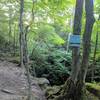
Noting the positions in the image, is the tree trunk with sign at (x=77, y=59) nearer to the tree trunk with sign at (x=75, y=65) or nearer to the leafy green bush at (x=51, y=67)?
the tree trunk with sign at (x=75, y=65)

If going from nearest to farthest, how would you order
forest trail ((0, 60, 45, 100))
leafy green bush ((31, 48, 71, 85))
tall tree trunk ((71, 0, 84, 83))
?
1. tall tree trunk ((71, 0, 84, 83))
2. forest trail ((0, 60, 45, 100))
3. leafy green bush ((31, 48, 71, 85))

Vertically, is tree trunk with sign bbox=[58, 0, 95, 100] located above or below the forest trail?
above

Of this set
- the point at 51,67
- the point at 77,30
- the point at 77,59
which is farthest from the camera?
the point at 51,67

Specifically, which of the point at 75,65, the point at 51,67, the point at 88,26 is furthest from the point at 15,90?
the point at 51,67

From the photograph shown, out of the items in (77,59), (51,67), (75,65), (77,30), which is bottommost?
(51,67)

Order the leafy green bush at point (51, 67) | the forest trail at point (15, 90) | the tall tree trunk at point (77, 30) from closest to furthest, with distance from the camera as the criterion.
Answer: the tall tree trunk at point (77, 30)
the forest trail at point (15, 90)
the leafy green bush at point (51, 67)

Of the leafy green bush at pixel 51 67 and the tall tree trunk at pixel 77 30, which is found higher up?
the tall tree trunk at pixel 77 30

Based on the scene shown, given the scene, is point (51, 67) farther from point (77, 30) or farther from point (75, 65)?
point (77, 30)

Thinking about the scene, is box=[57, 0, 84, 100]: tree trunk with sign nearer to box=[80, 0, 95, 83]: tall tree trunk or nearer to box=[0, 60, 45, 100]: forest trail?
box=[80, 0, 95, 83]: tall tree trunk

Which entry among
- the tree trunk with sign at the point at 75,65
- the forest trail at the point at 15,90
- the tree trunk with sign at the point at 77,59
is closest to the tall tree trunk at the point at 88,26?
the tree trunk with sign at the point at 77,59

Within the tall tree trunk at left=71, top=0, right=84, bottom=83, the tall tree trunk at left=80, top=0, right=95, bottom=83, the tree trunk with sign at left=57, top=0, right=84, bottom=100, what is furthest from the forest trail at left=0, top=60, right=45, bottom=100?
the tall tree trunk at left=80, top=0, right=95, bottom=83

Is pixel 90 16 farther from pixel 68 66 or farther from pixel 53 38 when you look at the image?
pixel 68 66

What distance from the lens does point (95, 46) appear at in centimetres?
967

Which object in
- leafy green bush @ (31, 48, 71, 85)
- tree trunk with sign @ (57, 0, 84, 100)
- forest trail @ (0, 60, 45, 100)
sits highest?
tree trunk with sign @ (57, 0, 84, 100)
